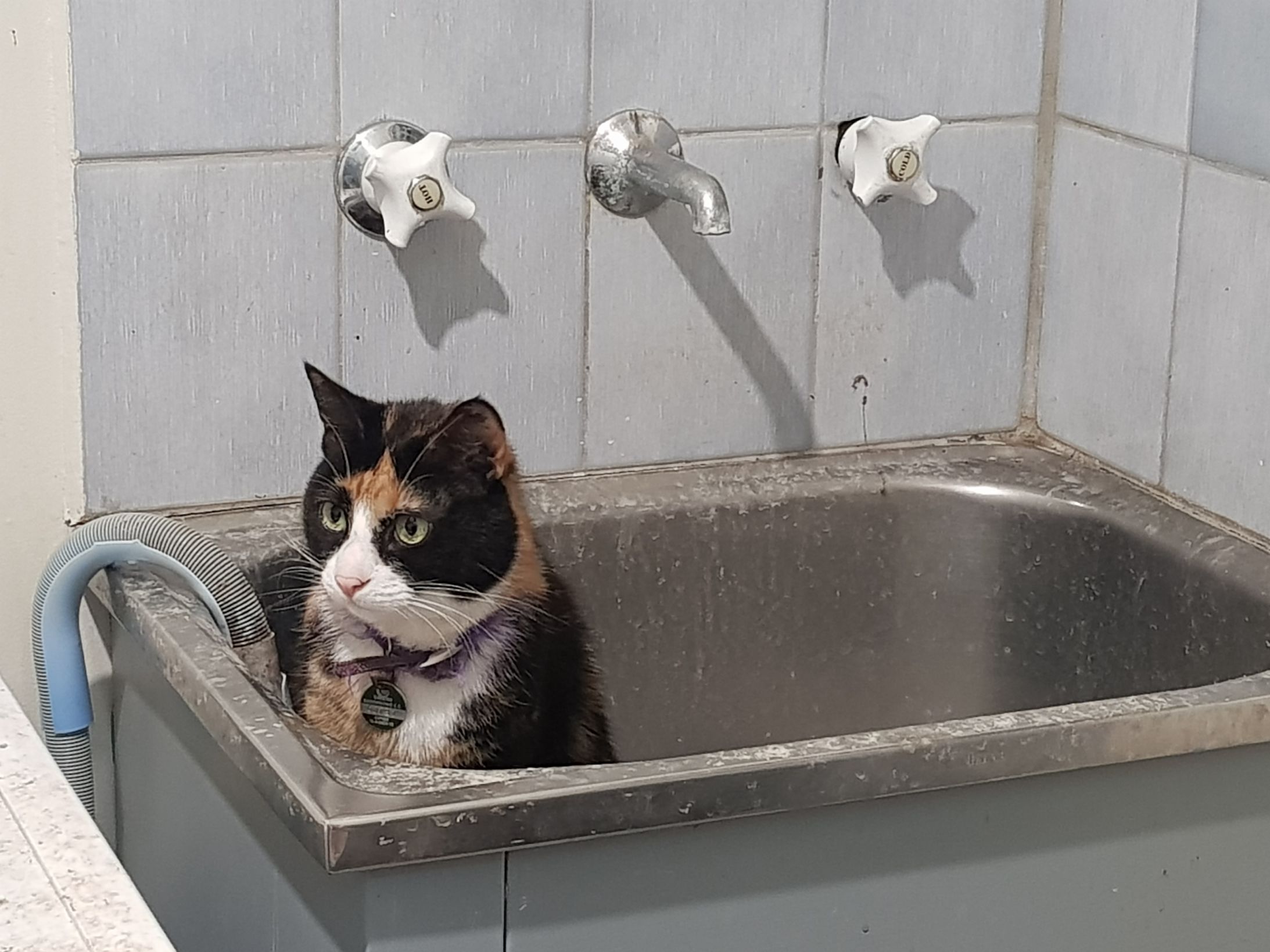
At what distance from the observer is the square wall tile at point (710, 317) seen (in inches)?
65.6

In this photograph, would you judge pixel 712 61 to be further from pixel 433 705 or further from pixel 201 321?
pixel 433 705

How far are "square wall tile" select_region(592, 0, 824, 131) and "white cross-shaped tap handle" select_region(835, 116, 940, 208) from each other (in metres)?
0.05

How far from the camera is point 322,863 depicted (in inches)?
43.1

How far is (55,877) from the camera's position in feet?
2.96

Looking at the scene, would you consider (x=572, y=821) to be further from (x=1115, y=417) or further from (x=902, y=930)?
(x=1115, y=417)

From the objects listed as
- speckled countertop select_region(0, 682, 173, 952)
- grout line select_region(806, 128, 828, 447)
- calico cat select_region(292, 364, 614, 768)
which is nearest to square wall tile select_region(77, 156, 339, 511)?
calico cat select_region(292, 364, 614, 768)

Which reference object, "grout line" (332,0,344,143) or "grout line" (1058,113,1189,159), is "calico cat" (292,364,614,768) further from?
"grout line" (1058,113,1189,159)

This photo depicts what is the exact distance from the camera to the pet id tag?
4.44 feet

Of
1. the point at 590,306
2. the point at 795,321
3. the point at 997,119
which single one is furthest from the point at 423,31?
the point at 997,119

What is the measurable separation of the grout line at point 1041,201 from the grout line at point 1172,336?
0.18m

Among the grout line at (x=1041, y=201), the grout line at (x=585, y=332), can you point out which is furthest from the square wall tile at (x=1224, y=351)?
the grout line at (x=585, y=332)

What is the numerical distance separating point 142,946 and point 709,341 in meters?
0.97

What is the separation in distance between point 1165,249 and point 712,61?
1.34ft

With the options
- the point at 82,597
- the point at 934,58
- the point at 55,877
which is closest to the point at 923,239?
the point at 934,58
